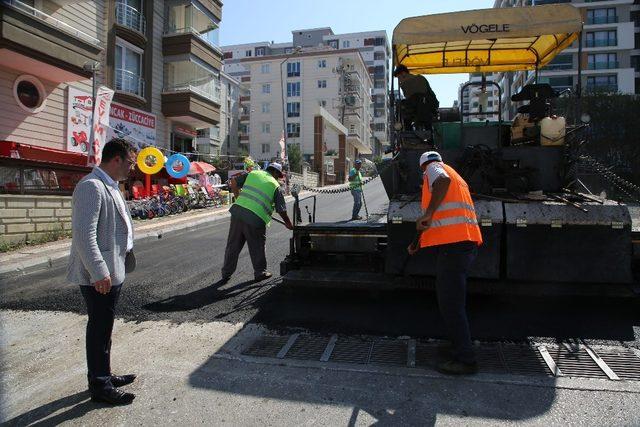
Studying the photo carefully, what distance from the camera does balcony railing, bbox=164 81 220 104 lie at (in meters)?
21.3

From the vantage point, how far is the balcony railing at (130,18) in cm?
1820

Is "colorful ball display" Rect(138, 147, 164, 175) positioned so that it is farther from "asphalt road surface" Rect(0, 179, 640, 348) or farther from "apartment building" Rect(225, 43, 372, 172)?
"apartment building" Rect(225, 43, 372, 172)

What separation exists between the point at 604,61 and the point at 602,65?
0.79 metres

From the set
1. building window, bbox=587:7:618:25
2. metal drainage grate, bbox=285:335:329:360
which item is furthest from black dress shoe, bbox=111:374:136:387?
building window, bbox=587:7:618:25

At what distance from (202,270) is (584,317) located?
5.20 m

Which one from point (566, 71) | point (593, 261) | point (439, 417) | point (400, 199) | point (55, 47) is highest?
point (566, 71)

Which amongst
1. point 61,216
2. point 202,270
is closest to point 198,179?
point 61,216

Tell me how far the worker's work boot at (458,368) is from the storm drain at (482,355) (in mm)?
131

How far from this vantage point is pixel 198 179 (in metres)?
21.0

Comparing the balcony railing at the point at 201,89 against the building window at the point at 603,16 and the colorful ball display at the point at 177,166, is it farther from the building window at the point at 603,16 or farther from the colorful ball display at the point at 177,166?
the building window at the point at 603,16

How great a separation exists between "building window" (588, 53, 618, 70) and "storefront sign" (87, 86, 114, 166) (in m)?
58.9

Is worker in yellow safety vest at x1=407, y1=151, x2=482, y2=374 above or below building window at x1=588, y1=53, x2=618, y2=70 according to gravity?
below

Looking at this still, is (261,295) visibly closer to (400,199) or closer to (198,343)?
(198,343)

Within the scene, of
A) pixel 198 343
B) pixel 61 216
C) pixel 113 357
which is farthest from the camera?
pixel 61 216
